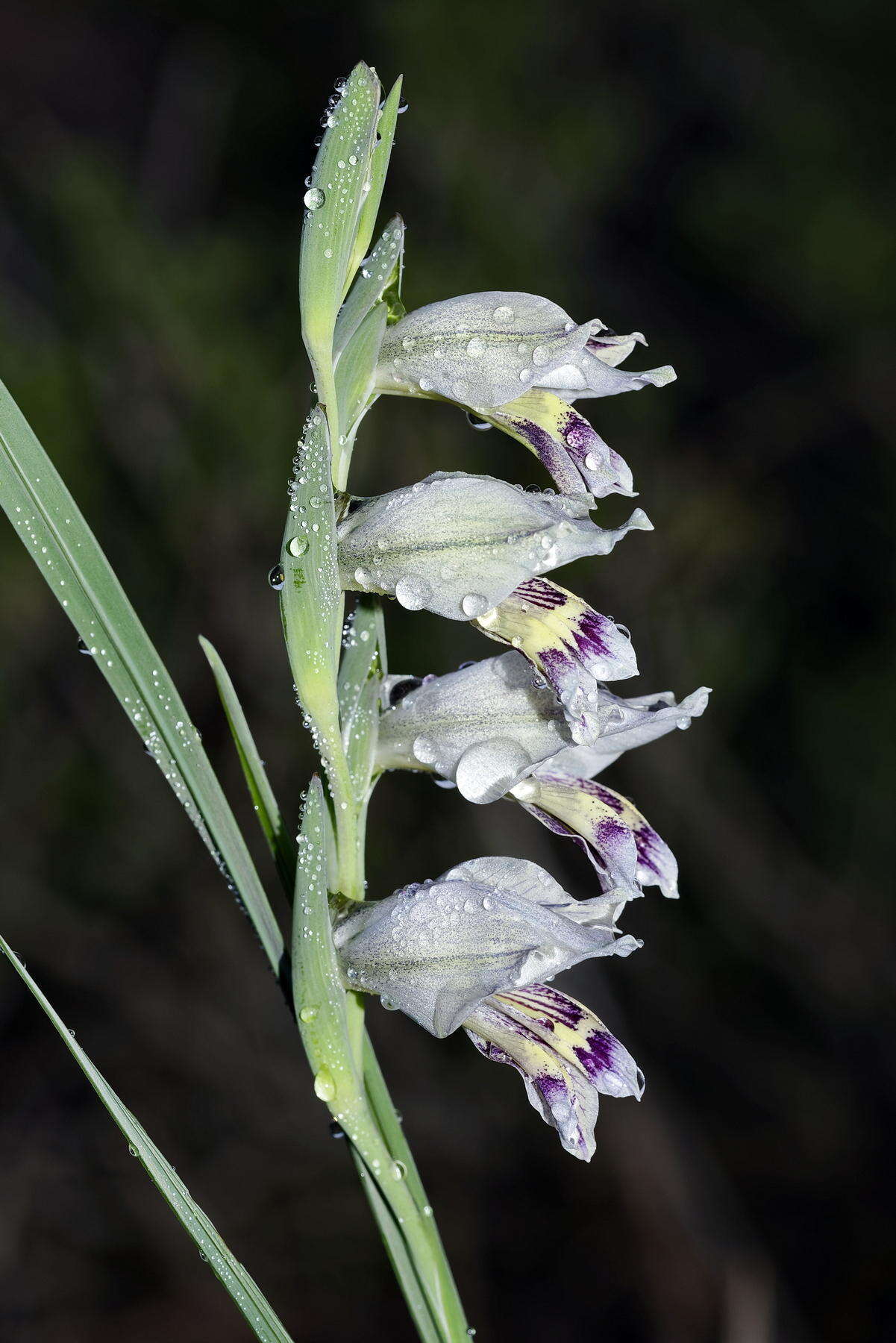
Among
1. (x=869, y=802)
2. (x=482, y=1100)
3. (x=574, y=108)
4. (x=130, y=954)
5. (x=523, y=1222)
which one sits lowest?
(x=523, y=1222)

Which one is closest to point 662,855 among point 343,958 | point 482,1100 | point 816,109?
point 343,958

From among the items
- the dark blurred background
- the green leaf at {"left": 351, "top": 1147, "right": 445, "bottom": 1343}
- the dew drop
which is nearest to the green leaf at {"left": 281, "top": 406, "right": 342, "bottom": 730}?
the dew drop

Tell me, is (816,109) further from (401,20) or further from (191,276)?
(191,276)

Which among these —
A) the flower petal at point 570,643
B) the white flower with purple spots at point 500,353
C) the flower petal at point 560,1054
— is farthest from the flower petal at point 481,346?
the flower petal at point 560,1054

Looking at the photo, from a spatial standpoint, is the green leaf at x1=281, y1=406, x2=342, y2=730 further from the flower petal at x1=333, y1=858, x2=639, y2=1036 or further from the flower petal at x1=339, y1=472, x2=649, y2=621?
the flower petal at x1=333, y1=858, x2=639, y2=1036

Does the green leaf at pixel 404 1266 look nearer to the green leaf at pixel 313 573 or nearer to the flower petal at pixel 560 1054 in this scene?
the flower petal at pixel 560 1054

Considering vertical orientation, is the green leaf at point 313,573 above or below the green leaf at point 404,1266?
above
